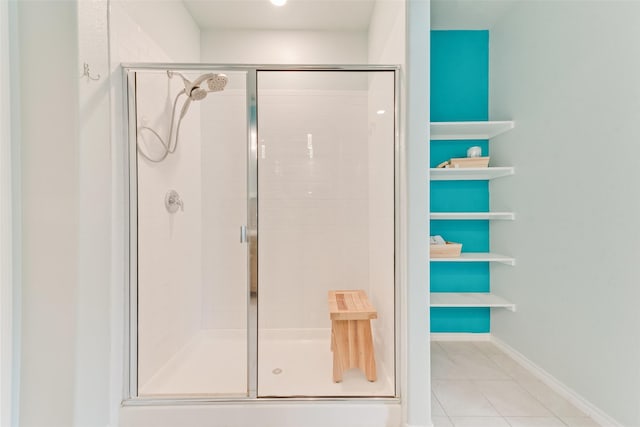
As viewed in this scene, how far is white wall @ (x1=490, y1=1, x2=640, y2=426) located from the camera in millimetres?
1370

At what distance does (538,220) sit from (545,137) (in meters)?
0.54

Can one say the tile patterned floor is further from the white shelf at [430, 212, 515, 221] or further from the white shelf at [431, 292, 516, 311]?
the white shelf at [430, 212, 515, 221]

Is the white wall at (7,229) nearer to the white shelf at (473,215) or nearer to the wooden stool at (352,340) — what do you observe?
the wooden stool at (352,340)

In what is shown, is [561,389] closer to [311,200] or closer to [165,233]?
[311,200]

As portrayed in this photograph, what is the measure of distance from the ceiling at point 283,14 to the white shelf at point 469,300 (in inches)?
90.6

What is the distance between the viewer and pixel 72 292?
3.56 feet

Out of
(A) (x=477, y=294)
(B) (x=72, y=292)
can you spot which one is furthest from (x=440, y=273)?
(B) (x=72, y=292)

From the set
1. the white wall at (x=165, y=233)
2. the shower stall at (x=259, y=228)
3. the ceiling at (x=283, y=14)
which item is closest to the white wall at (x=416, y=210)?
the shower stall at (x=259, y=228)

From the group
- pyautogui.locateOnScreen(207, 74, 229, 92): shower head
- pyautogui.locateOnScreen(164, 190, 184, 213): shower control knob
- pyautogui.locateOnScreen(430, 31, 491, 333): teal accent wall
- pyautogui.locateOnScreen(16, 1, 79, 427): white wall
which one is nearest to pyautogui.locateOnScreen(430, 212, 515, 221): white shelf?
pyautogui.locateOnScreen(430, 31, 491, 333): teal accent wall

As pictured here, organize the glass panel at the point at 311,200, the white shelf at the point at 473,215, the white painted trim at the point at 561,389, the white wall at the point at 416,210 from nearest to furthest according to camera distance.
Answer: the white wall at the point at 416,210 → the white painted trim at the point at 561,389 → the white shelf at the point at 473,215 → the glass panel at the point at 311,200

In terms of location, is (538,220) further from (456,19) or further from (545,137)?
(456,19)

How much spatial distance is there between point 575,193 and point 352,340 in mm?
1548

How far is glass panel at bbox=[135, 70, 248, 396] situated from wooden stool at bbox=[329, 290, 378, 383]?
23.0 inches

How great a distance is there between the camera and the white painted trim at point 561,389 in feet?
4.73
